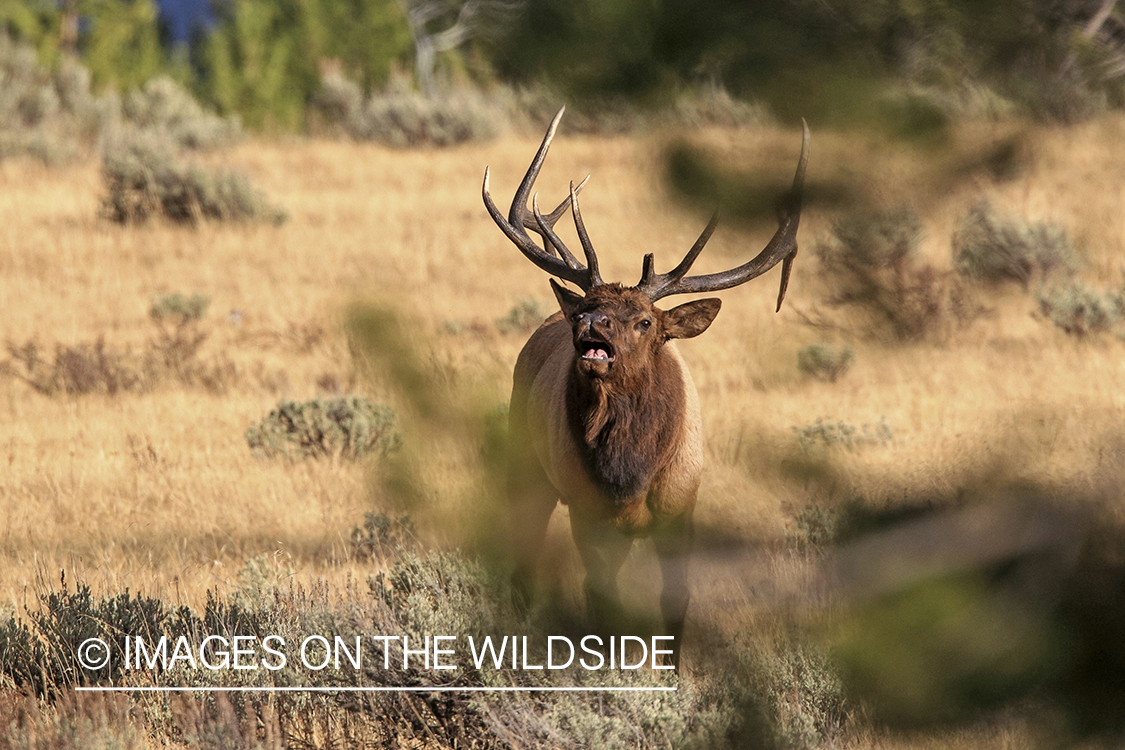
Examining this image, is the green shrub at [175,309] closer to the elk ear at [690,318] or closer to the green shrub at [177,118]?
the elk ear at [690,318]

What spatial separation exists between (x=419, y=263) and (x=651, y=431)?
9.95 metres

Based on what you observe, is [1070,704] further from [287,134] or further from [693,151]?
[287,134]

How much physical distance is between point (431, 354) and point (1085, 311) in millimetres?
9703

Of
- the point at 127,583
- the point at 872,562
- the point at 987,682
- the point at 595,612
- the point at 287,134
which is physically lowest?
the point at 127,583

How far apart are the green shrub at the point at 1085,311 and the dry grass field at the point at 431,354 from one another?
22 centimetres

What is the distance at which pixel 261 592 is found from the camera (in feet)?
17.9

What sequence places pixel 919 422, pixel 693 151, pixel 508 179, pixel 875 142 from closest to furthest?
pixel 875 142 → pixel 693 151 → pixel 919 422 → pixel 508 179

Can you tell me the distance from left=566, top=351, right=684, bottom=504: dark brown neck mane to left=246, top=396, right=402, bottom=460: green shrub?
11.5 feet

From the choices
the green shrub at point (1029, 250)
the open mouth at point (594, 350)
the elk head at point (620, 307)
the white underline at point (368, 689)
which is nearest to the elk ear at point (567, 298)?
the elk head at point (620, 307)

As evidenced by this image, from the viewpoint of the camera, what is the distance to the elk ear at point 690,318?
5.66 meters

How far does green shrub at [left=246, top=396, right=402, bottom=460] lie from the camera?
9109 mm

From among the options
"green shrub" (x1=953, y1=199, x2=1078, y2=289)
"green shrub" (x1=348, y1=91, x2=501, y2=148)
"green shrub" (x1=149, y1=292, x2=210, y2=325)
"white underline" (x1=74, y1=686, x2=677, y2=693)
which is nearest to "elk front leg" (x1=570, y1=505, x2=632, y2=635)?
"white underline" (x1=74, y1=686, x2=677, y2=693)

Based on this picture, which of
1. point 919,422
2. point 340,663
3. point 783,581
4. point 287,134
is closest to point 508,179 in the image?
point 287,134

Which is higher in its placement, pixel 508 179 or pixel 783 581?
pixel 508 179
